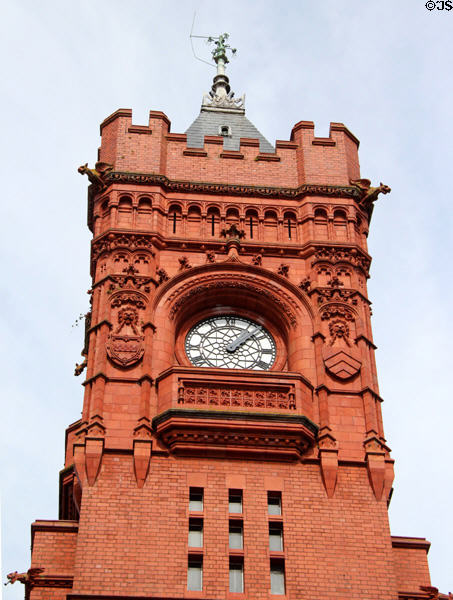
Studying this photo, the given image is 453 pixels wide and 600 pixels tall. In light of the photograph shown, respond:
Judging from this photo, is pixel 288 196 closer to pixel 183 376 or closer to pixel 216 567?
pixel 183 376

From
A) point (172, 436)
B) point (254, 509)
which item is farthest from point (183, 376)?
point (254, 509)

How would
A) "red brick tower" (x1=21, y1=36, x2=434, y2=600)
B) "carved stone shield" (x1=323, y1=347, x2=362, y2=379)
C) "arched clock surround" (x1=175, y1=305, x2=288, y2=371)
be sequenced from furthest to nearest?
"arched clock surround" (x1=175, y1=305, x2=288, y2=371)
"carved stone shield" (x1=323, y1=347, x2=362, y2=379)
"red brick tower" (x1=21, y1=36, x2=434, y2=600)

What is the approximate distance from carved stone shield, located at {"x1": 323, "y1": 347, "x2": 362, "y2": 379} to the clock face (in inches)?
76.4

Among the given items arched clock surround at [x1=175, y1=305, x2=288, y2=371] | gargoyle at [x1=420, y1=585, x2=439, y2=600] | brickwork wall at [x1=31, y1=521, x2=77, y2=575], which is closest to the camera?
gargoyle at [x1=420, y1=585, x2=439, y2=600]

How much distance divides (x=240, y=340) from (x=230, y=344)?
1.08 feet

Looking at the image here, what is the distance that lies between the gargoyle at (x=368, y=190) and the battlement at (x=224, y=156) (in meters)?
0.40

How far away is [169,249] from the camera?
123 ft

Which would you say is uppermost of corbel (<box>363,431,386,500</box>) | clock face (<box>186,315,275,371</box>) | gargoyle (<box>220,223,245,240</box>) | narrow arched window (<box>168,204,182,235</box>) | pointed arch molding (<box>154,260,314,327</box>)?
narrow arched window (<box>168,204,182,235</box>)

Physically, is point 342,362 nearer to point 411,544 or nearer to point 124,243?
point 411,544

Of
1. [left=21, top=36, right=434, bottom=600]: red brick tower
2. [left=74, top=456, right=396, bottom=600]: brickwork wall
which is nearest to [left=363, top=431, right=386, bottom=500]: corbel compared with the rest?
[left=21, top=36, right=434, bottom=600]: red brick tower

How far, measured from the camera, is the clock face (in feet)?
116

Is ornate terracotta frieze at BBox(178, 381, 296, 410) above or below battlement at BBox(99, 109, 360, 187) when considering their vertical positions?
below

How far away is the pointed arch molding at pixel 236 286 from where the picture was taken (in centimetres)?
3569

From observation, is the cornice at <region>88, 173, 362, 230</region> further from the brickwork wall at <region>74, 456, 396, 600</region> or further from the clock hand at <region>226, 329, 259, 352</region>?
the brickwork wall at <region>74, 456, 396, 600</region>
